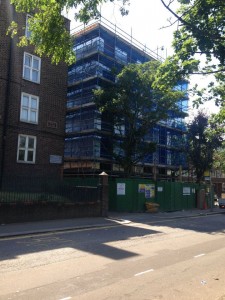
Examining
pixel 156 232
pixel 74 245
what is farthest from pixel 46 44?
pixel 156 232

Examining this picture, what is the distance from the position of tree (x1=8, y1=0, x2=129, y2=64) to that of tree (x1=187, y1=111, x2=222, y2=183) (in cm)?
3259

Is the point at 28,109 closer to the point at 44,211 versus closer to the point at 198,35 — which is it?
the point at 44,211

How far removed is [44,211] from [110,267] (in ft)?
30.5

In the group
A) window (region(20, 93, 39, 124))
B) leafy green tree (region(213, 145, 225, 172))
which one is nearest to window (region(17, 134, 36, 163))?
window (region(20, 93, 39, 124))

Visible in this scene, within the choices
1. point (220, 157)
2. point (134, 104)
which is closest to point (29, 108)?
point (134, 104)

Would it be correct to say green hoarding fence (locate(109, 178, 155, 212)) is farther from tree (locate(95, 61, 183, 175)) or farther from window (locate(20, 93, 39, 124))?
window (locate(20, 93, 39, 124))

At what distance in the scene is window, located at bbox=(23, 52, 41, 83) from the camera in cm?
2284

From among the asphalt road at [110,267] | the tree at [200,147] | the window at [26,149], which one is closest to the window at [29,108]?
the window at [26,149]

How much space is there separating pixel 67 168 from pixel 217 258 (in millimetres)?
26364

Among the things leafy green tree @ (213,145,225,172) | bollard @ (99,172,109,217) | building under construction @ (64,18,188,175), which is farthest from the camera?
leafy green tree @ (213,145,225,172)

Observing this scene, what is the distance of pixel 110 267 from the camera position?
802 cm

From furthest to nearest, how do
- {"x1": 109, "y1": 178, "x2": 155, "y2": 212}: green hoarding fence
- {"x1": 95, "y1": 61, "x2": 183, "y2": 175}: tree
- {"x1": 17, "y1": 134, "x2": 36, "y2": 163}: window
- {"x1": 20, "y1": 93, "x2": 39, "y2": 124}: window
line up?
{"x1": 95, "y1": 61, "x2": 183, "y2": 175}: tree, {"x1": 109, "y1": 178, "x2": 155, "y2": 212}: green hoarding fence, {"x1": 20, "y1": 93, "x2": 39, "y2": 124}: window, {"x1": 17, "y1": 134, "x2": 36, "y2": 163}: window

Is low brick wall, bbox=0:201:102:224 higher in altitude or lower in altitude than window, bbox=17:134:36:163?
lower

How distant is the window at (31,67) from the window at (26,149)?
12.6 feet
